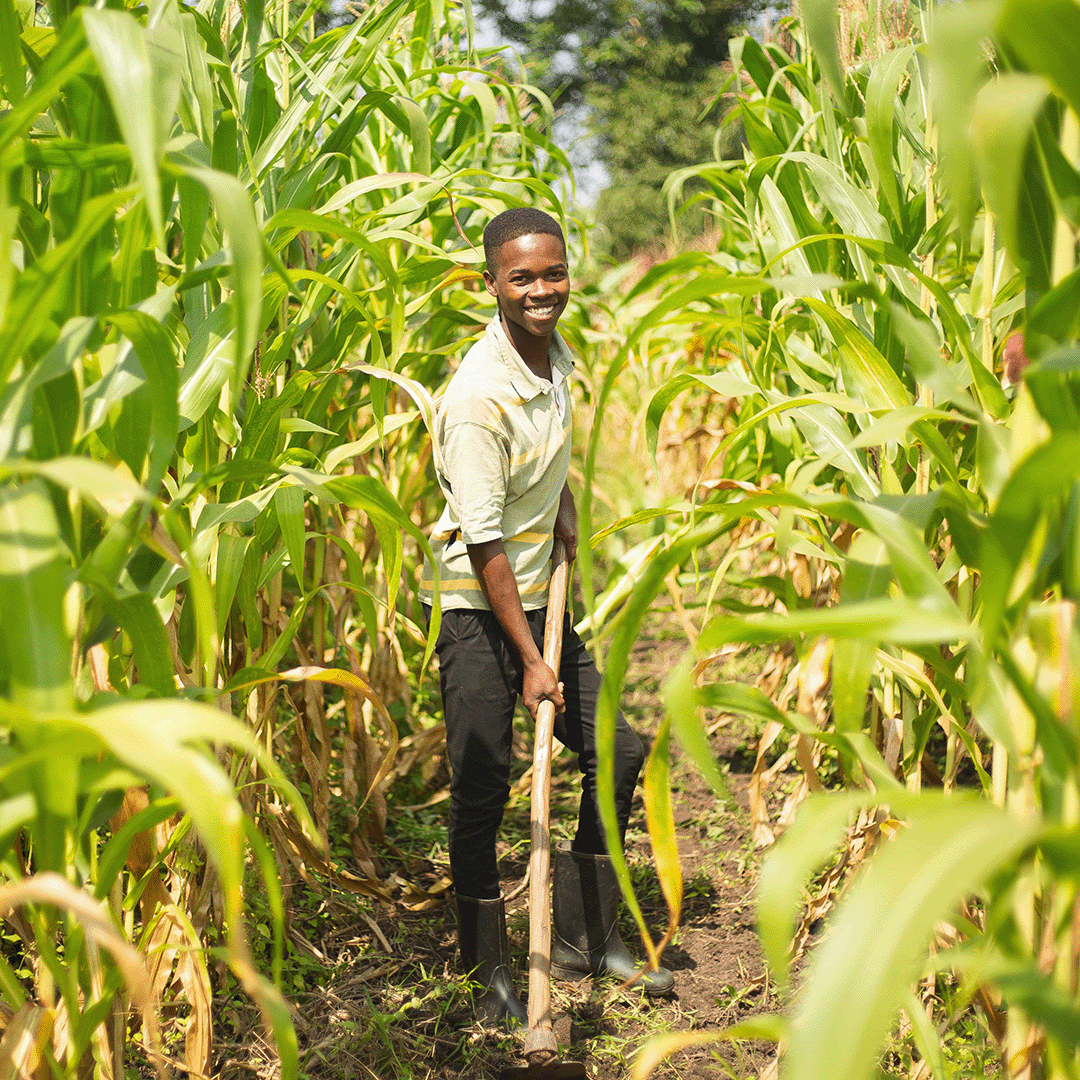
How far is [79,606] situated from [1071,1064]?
1.04 meters

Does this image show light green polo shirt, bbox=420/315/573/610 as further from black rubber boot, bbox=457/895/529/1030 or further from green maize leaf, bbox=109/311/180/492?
green maize leaf, bbox=109/311/180/492

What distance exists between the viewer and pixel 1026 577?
2.93 ft

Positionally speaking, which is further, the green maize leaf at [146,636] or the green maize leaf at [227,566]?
the green maize leaf at [227,566]

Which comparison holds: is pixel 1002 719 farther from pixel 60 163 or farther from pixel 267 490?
pixel 60 163

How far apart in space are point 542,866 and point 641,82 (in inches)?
639

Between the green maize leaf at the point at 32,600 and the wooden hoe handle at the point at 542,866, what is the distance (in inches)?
40.4

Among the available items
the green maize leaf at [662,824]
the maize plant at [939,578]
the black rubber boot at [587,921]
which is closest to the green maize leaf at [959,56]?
the maize plant at [939,578]

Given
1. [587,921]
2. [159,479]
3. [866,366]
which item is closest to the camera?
[159,479]

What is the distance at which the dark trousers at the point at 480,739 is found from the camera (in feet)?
5.85

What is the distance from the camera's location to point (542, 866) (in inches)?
64.1

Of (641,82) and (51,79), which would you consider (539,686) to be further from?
(641,82)

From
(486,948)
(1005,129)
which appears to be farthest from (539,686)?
(1005,129)

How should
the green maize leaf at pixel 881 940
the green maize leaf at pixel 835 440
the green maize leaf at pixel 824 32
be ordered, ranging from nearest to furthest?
the green maize leaf at pixel 881 940, the green maize leaf at pixel 824 32, the green maize leaf at pixel 835 440

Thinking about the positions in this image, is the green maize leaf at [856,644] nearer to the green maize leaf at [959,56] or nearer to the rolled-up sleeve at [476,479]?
the green maize leaf at [959,56]
